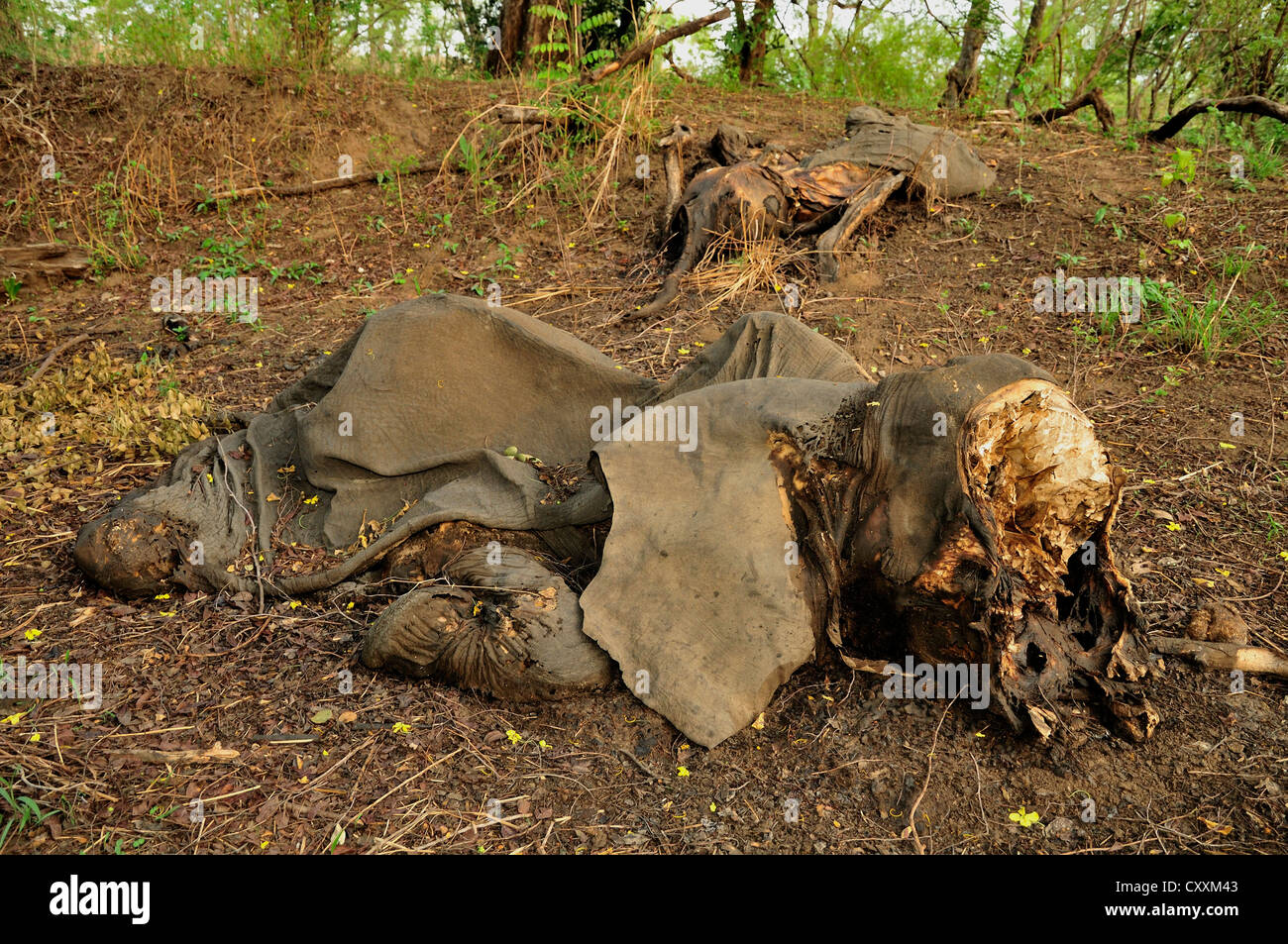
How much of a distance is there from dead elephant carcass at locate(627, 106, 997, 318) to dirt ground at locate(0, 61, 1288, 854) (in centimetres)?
19

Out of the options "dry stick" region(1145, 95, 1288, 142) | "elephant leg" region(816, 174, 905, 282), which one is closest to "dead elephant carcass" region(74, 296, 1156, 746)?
"elephant leg" region(816, 174, 905, 282)

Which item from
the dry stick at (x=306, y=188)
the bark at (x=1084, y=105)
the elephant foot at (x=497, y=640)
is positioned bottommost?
the elephant foot at (x=497, y=640)

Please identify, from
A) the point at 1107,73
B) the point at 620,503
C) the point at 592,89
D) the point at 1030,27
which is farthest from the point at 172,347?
the point at 1107,73

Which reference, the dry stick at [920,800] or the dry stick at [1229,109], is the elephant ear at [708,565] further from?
the dry stick at [1229,109]

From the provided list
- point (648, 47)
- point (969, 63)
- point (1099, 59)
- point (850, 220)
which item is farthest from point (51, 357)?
point (1099, 59)

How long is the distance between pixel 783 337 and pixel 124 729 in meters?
2.57

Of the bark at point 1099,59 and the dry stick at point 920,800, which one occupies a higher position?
the bark at point 1099,59

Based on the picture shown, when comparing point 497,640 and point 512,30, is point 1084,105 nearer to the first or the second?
point 512,30

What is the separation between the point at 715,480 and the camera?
119 inches

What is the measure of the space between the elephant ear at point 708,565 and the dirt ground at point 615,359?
0.17 metres

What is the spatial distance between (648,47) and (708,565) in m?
6.03

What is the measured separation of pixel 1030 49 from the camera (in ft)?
28.6

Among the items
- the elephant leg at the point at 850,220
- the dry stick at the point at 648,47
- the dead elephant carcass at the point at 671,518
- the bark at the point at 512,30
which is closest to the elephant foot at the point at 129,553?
the dead elephant carcass at the point at 671,518

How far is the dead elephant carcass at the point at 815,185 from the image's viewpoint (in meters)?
6.23
